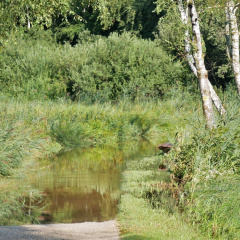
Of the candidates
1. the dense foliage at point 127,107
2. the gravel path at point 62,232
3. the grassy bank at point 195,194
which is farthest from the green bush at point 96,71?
the gravel path at point 62,232

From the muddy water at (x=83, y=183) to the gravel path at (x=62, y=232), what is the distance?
3.07 ft

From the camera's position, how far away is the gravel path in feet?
18.6

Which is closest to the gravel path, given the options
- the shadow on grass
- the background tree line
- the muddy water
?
the shadow on grass

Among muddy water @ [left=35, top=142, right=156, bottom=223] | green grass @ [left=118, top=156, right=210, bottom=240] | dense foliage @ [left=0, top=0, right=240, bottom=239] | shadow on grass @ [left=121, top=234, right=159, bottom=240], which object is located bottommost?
muddy water @ [left=35, top=142, right=156, bottom=223]

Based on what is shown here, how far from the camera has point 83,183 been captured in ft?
35.0

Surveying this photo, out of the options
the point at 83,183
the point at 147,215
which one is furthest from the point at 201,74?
the point at 147,215

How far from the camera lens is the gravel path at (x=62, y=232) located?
5.68 m

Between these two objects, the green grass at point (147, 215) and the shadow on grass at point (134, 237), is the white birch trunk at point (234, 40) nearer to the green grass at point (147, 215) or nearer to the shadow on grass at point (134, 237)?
the green grass at point (147, 215)

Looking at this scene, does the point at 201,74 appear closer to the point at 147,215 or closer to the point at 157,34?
the point at 147,215

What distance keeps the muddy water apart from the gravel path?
3.07ft

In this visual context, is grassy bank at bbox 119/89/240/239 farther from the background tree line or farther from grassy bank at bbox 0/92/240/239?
the background tree line

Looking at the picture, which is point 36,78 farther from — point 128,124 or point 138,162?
point 138,162

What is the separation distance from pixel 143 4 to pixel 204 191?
33160 millimetres

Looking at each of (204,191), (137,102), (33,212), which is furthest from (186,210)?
(137,102)
